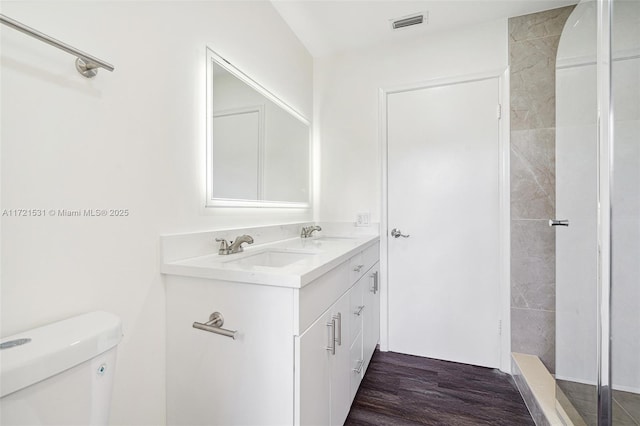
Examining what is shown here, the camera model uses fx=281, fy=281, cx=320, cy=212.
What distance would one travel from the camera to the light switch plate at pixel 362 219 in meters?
2.24

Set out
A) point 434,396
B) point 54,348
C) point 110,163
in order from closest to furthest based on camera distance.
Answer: point 54,348 < point 110,163 < point 434,396

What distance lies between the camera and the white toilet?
1.77 feet

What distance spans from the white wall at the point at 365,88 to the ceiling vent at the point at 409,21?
0.19 meters

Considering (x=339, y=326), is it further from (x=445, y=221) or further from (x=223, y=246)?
(x=445, y=221)

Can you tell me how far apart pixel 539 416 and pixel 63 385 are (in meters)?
1.95

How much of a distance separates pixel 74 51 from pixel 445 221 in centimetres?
210

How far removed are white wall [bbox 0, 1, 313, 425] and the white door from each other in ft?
4.59

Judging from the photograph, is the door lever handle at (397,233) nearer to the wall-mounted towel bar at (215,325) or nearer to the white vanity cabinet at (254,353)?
the white vanity cabinet at (254,353)

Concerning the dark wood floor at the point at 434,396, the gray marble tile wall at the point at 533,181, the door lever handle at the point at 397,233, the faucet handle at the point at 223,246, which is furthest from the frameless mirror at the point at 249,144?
the gray marble tile wall at the point at 533,181

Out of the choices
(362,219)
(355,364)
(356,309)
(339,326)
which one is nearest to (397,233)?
(362,219)

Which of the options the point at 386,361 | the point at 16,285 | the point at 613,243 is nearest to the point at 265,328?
the point at 16,285

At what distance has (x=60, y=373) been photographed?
604 millimetres

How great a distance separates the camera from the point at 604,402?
1103 mm

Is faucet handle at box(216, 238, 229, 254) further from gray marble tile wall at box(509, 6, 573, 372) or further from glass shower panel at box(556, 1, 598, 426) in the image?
gray marble tile wall at box(509, 6, 573, 372)
